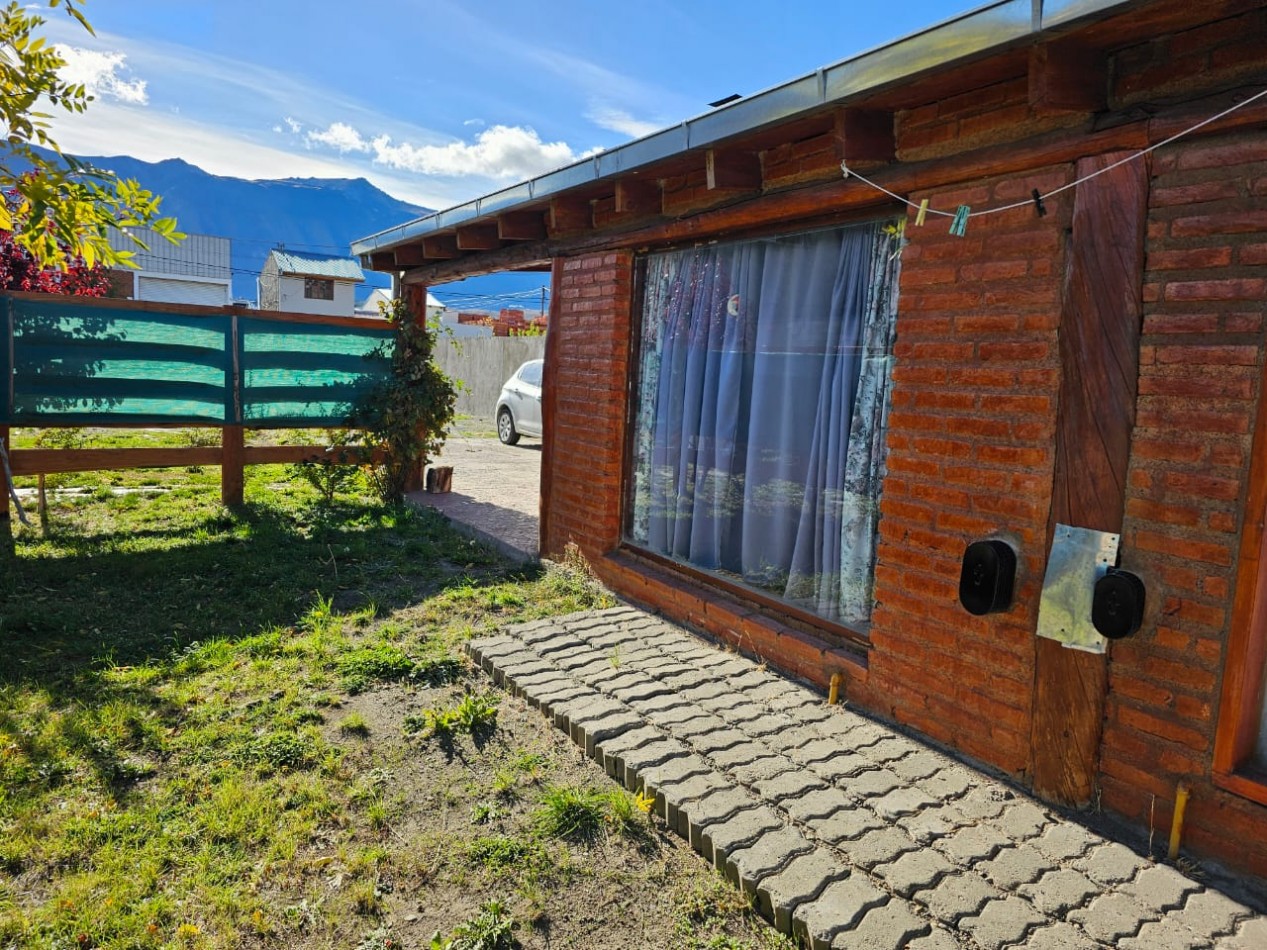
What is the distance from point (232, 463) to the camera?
7758 millimetres

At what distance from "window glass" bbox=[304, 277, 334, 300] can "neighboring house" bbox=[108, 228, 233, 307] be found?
3.74 metres

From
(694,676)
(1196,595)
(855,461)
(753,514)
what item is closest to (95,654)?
(694,676)

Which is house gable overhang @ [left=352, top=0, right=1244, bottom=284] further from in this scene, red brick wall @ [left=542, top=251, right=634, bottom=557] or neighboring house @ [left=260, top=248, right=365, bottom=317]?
neighboring house @ [left=260, top=248, right=365, bottom=317]

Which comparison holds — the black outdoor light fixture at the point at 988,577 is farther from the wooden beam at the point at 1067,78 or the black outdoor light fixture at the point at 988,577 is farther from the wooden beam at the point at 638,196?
the wooden beam at the point at 638,196

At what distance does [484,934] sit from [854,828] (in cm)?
125

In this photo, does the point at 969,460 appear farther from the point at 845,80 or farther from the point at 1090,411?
the point at 845,80

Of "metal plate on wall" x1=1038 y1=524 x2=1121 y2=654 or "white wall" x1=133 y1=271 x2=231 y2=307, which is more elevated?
"white wall" x1=133 y1=271 x2=231 y2=307

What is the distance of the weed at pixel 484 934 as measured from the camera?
2.31m

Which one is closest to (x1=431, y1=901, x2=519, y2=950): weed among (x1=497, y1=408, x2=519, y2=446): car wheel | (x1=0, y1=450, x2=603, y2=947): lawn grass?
(x1=0, y1=450, x2=603, y2=947): lawn grass

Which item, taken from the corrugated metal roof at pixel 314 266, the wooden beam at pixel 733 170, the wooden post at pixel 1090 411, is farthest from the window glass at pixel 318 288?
the wooden post at pixel 1090 411

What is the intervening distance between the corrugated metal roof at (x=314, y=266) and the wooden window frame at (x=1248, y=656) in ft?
145

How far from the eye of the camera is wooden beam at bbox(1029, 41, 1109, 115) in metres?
2.71

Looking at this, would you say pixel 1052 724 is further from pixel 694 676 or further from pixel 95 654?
pixel 95 654

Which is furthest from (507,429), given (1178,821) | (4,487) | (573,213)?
(1178,821)
